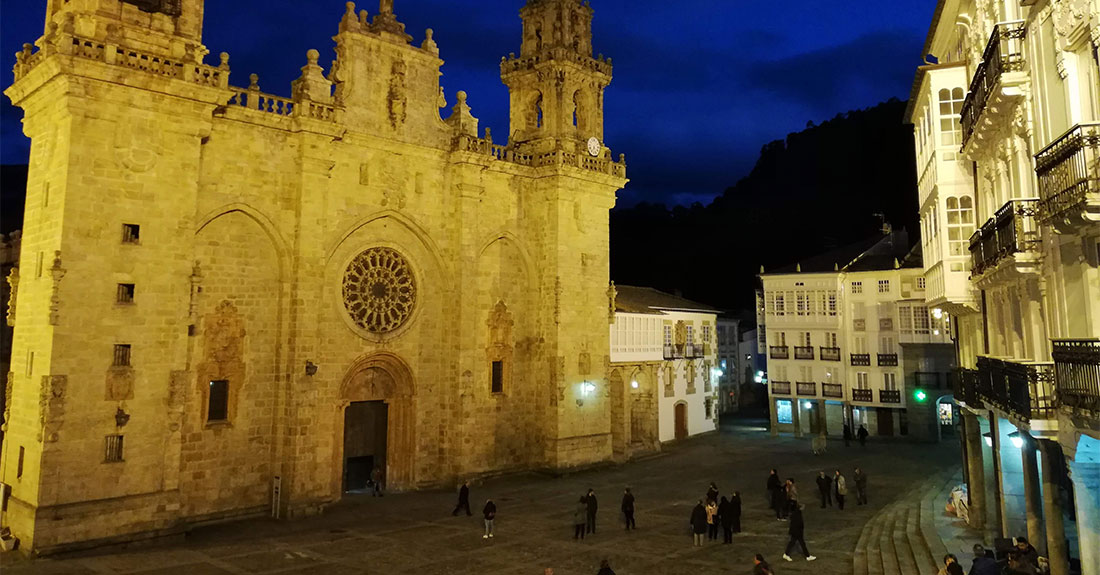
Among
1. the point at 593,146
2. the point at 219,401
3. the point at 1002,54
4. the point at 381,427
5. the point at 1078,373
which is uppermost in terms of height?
the point at 593,146

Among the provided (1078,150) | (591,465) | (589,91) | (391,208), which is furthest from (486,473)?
(1078,150)

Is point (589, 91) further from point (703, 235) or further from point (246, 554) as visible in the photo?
point (703, 235)

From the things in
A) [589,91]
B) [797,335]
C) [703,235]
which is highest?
[703,235]

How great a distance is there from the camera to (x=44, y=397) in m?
16.8

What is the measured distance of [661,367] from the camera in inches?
1519

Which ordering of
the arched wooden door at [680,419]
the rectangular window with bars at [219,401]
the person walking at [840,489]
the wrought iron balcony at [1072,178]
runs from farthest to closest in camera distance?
the arched wooden door at [680,419] < the person walking at [840,489] < the rectangular window with bars at [219,401] < the wrought iron balcony at [1072,178]

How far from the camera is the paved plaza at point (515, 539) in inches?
635

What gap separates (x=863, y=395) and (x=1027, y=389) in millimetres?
33502

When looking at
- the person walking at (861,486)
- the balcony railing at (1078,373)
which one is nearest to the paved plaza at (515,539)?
the person walking at (861,486)

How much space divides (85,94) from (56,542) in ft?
37.3

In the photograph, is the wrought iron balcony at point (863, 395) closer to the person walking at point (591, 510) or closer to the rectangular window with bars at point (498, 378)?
the rectangular window with bars at point (498, 378)

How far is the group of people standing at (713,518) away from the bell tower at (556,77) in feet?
57.9

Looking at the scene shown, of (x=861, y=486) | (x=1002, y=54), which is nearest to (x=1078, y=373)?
(x=1002, y=54)

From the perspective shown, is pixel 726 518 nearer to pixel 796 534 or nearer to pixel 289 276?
pixel 796 534
